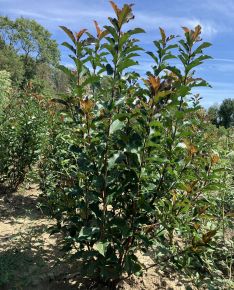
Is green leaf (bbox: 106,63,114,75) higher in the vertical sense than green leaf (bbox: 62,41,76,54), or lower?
lower

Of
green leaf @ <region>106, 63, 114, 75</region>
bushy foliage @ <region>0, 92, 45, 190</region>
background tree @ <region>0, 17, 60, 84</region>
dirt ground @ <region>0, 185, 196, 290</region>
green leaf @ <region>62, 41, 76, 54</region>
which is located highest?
background tree @ <region>0, 17, 60, 84</region>

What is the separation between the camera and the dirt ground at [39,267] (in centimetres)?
351

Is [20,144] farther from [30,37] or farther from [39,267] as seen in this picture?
[30,37]

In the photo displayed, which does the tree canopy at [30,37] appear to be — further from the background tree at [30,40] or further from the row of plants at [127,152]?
the row of plants at [127,152]

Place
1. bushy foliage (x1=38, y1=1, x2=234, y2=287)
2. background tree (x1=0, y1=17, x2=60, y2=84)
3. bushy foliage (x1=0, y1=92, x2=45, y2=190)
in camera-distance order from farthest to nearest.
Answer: background tree (x1=0, y1=17, x2=60, y2=84) → bushy foliage (x1=0, y1=92, x2=45, y2=190) → bushy foliage (x1=38, y1=1, x2=234, y2=287)

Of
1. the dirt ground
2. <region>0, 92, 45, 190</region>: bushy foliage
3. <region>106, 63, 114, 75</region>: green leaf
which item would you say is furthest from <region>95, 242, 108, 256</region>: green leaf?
<region>0, 92, 45, 190</region>: bushy foliage

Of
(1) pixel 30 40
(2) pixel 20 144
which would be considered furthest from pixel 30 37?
(2) pixel 20 144

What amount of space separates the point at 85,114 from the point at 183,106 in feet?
3.01

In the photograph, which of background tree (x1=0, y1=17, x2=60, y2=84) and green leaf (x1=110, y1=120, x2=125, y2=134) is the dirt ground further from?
background tree (x1=0, y1=17, x2=60, y2=84)

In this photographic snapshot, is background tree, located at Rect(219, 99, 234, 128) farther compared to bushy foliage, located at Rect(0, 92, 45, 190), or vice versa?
background tree, located at Rect(219, 99, 234, 128)

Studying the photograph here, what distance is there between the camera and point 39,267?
3750mm

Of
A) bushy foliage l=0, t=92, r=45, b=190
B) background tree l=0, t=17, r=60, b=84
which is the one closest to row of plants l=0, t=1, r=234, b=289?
bushy foliage l=0, t=92, r=45, b=190

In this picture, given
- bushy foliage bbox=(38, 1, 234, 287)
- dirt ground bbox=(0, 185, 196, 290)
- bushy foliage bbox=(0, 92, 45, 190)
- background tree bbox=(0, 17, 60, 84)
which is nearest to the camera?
bushy foliage bbox=(38, 1, 234, 287)

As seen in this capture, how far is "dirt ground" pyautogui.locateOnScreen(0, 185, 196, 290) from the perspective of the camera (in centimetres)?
351
